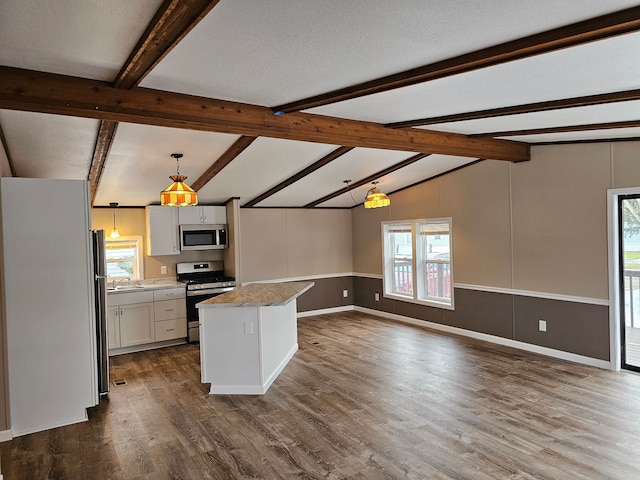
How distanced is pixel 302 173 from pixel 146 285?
2.88m

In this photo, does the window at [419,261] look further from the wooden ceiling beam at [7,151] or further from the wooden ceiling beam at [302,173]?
the wooden ceiling beam at [7,151]

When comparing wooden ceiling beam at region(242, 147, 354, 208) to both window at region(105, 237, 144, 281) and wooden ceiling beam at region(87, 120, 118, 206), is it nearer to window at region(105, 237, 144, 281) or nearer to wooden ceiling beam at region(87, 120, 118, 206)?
window at region(105, 237, 144, 281)

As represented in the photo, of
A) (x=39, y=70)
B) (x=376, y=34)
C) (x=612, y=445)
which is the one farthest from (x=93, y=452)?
(x=612, y=445)

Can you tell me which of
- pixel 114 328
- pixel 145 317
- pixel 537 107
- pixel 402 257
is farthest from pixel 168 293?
pixel 537 107

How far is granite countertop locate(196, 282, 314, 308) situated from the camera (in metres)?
4.30

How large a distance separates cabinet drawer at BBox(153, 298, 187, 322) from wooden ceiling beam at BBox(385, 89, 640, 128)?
4019 millimetres

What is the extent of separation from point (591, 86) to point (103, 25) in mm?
2849

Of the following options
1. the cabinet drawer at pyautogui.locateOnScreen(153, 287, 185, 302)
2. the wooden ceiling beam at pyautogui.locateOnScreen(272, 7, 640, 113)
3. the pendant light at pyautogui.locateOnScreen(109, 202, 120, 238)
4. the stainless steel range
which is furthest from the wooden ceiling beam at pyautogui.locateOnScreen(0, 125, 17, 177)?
the wooden ceiling beam at pyautogui.locateOnScreen(272, 7, 640, 113)

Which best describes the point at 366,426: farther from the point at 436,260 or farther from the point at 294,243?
the point at 294,243

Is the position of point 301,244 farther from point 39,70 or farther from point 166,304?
point 39,70

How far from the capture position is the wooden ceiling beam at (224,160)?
14.3 ft

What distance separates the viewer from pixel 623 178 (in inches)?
181

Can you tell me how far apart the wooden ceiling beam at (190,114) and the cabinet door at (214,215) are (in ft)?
11.6

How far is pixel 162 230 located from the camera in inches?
262
